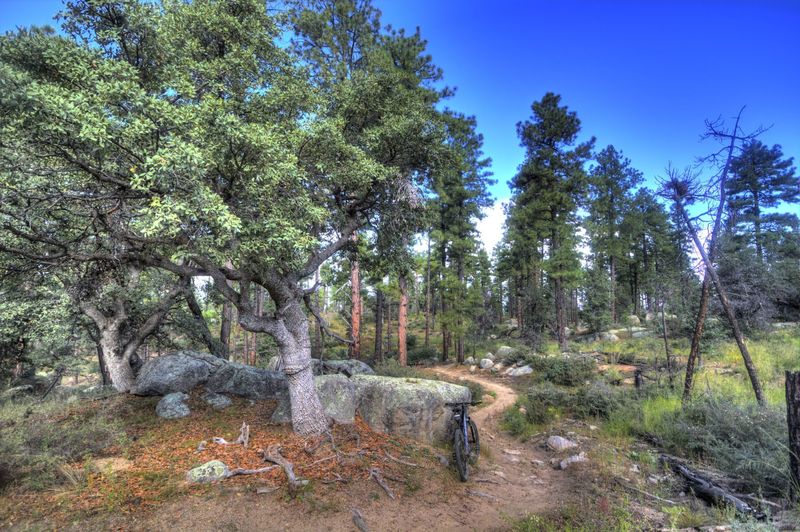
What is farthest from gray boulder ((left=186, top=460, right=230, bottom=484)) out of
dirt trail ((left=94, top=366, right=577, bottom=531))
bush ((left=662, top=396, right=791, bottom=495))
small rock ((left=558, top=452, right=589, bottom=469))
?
bush ((left=662, top=396, right=791, bottom=495))

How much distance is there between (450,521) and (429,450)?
233cm

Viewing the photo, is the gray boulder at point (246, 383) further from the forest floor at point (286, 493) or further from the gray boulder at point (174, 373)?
the forest floor at point (286, 493)

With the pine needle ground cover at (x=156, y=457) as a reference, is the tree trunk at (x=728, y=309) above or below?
above

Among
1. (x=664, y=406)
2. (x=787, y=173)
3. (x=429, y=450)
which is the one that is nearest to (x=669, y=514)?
(x=429, y=450)

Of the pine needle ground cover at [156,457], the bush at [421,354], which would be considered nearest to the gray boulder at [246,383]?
the pine needle ground cover at [156,457]

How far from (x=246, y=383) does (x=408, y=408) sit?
5.07 metres

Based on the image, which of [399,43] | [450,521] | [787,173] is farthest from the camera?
[787,173]

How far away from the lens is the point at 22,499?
14.9 ft

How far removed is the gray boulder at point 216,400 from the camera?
872 cm

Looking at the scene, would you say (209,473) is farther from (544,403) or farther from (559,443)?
(544,403)

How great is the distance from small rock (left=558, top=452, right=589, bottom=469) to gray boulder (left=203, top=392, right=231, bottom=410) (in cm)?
805

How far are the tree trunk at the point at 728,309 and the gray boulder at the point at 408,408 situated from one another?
20.8 ft

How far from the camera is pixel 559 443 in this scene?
771 cm

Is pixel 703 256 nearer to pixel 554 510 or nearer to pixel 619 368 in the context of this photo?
pixel 554 510
